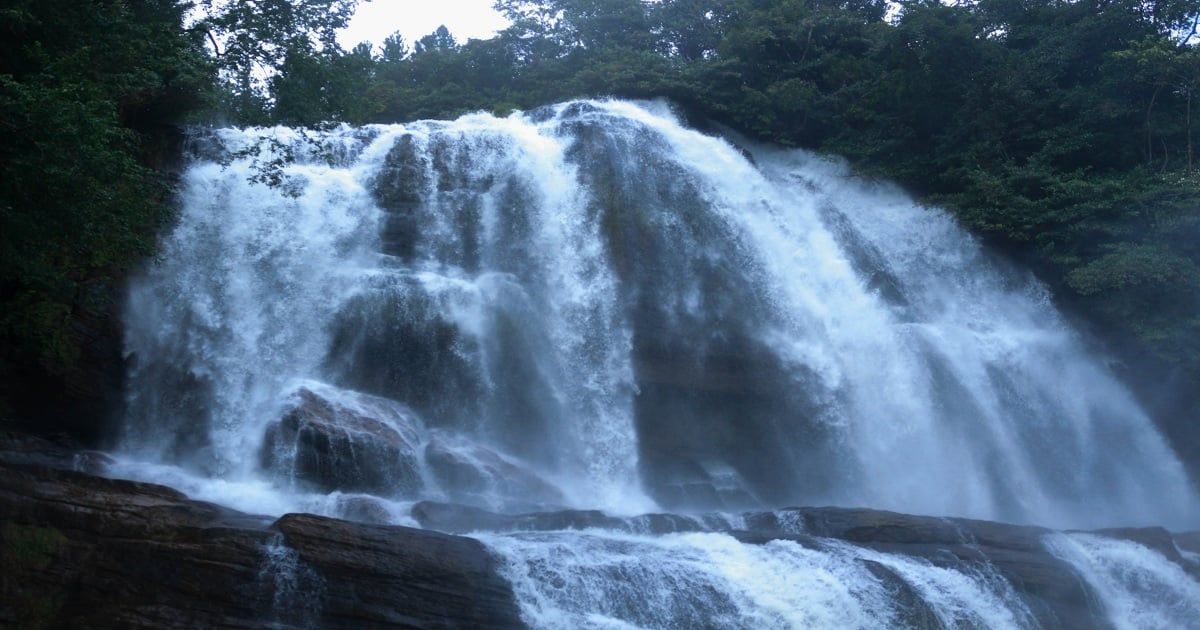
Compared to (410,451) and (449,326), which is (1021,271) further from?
(410,451)

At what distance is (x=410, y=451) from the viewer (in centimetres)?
1528

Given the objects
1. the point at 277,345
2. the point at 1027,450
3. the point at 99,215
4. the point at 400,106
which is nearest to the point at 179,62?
the point at 99,215

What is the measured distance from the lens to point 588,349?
18.5m

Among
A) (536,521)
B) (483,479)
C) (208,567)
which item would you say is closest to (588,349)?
(483,479)

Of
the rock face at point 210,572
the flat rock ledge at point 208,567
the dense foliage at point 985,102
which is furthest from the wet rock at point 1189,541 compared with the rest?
the rock face at point 210,572

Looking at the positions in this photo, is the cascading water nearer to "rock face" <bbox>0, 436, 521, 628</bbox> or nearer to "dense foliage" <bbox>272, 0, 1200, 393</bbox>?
"dense foliage" <bbox>272, 0, 1200, 393</bbox>

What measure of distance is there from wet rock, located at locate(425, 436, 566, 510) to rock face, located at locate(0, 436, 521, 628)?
171 inches

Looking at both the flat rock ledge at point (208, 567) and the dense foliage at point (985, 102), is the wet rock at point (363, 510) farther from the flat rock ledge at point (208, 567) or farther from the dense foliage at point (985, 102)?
the dense foliage at point (985, 102)

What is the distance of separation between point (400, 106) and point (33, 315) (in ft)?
56.1

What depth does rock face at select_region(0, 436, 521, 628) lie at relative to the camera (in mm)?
10094

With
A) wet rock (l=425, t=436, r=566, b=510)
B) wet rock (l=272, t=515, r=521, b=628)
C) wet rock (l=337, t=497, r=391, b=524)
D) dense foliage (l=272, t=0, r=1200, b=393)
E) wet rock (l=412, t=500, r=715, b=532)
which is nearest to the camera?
wet rock (l=272, t=515, r=521, b=628)

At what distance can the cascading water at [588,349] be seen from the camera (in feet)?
52.1

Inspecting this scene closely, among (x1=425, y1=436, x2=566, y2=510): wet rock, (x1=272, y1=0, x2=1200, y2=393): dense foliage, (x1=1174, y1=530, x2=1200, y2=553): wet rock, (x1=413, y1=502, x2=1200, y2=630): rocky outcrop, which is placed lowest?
(x1=413, y1=502, x2=1200, y2=630): rocky outcrop

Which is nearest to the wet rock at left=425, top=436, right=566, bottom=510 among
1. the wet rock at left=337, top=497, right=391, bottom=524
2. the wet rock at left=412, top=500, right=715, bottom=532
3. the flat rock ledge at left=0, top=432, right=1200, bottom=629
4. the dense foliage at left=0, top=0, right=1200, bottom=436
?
the wet rock at left=412, top=500, right=715, bottom=532
